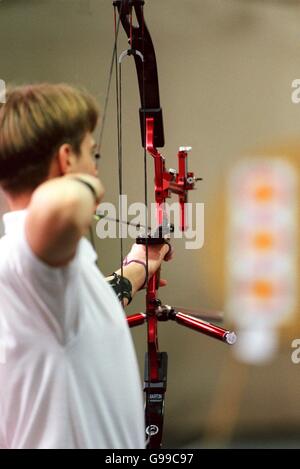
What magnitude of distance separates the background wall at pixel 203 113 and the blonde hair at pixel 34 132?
1.17 metres

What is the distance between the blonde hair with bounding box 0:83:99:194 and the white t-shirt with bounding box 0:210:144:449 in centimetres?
5

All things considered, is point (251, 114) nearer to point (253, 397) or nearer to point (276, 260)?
point (276, 260)

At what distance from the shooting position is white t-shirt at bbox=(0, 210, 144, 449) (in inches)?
23.2

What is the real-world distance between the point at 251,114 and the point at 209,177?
27cm

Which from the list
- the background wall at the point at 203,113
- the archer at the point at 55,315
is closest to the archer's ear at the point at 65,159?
the archer at the point at 55,315

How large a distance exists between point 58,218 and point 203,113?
1.47m

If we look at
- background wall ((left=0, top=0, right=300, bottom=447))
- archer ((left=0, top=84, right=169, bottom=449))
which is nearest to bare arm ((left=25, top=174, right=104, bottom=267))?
archer ((left=0, top=84, right=169, bottom=449))

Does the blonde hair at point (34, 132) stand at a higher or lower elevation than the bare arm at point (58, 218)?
higher

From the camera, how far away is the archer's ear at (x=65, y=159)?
0.62 meters

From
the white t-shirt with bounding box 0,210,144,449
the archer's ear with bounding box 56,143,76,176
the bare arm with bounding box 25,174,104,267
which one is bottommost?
the white t-shirt with bounding box 0,210,144,449

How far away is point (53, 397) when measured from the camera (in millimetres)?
623

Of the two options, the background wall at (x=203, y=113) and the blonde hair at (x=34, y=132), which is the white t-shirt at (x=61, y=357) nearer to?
the blonde hair at (x=34, y=132)

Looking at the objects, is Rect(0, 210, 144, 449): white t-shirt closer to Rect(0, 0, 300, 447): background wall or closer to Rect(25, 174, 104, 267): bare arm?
Rect(25, 174, 104, 267): bare arm

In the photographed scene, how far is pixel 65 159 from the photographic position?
2.05ft
